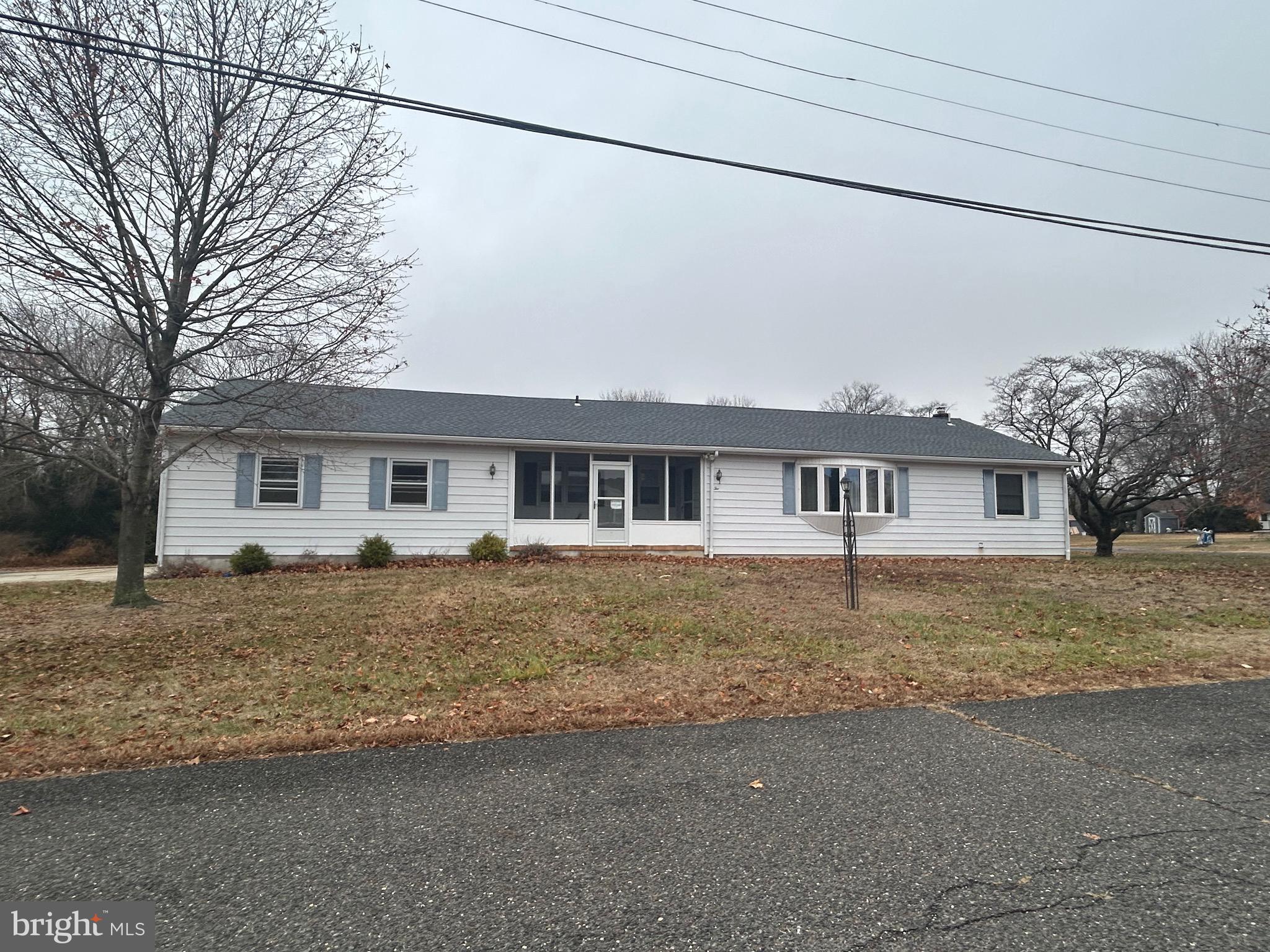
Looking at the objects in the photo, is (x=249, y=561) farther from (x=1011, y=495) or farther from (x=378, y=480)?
(x=1011, y=495)

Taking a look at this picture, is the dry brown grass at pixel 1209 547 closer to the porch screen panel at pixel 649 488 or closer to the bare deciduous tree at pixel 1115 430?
the bare deciduous tree at pixel 1115 430

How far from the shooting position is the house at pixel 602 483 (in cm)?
1464

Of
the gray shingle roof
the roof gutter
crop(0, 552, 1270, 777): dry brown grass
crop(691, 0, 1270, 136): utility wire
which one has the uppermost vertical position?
crop(691, 0, 1270, 136): utility wire

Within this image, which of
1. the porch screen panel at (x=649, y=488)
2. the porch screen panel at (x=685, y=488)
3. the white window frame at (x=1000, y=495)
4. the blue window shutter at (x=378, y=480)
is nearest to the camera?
the blue window shutter at (x=378, y=480)

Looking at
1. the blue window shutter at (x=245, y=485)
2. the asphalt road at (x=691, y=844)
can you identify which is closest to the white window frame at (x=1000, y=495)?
the asphalt road at (x=691, y=844)

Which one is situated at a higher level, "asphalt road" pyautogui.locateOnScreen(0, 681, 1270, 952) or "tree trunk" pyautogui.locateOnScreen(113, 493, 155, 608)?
"tree trunk" pyautogui.locateOnScreen(113, 493, 155, 608)

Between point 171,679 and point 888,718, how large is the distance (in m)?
6.09

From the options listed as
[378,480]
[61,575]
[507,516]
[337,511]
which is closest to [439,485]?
[378,480]

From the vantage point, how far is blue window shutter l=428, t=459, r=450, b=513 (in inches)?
615

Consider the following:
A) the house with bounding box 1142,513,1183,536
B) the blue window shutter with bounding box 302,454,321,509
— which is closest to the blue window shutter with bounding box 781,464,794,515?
the blue window shutter with bounding box 302,454,321,509

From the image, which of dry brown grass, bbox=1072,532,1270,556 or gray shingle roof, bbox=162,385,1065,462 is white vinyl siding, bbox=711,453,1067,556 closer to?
gray shingle roof, bbox=162,385,1065,462

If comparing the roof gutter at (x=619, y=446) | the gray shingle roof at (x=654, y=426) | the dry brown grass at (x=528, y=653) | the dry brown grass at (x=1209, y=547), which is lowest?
the dry brown grass at (x=528, y=653)

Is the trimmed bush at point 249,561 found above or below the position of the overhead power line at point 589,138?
below

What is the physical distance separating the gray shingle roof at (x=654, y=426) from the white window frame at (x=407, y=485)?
0.69m
